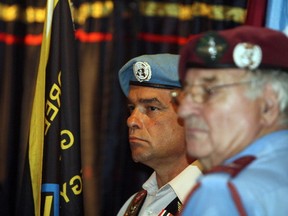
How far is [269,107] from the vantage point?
1.26 metres

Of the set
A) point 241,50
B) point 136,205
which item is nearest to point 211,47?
point 241,50

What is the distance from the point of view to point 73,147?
94.6 inches

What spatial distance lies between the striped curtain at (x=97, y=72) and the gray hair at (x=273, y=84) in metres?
1.65

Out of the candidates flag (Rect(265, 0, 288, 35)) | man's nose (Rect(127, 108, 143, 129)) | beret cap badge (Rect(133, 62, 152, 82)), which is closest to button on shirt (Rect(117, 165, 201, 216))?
man's nose (Rect(127, 108, 143, 129))

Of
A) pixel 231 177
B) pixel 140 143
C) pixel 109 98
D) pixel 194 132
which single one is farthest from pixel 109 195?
pixel 231 177

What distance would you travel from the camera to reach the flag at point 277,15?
6.98 ft

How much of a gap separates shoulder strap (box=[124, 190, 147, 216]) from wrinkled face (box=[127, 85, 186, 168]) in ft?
0.47

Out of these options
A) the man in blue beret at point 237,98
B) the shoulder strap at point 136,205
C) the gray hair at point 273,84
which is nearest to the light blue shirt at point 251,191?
the man in blue beret at point 237,98

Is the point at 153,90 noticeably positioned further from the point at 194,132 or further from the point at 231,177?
the point at 231,177

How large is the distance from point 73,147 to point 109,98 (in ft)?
1.77

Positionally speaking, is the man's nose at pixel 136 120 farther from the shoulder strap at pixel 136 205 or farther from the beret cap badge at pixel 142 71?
the shoulder strap at pixel 136 205

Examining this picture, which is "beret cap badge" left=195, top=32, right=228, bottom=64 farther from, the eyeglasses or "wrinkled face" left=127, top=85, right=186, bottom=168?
"wrinkled face" left=127, top=85, right=186, bottom=168

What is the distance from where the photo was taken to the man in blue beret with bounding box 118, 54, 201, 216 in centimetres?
219

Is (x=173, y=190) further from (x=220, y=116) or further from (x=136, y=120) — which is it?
(x=220, y=116)
